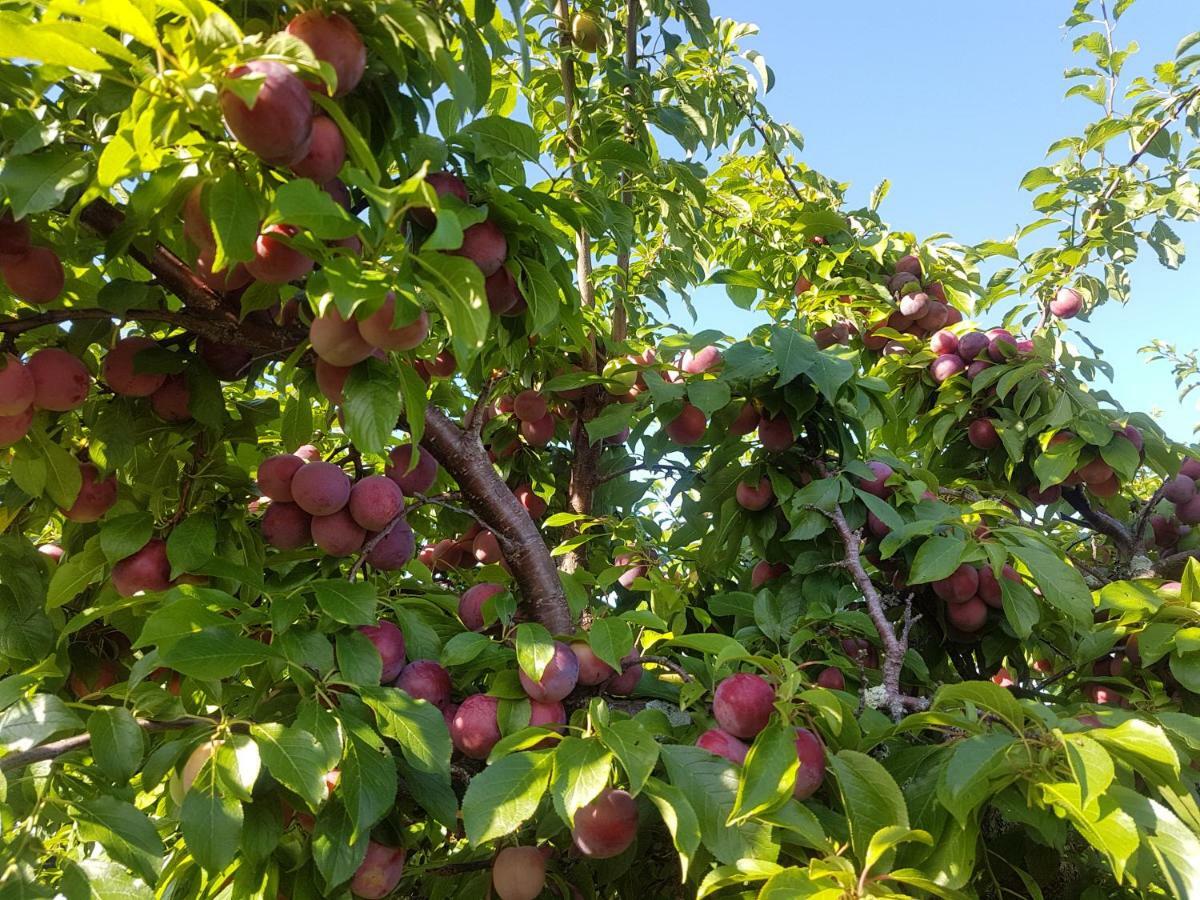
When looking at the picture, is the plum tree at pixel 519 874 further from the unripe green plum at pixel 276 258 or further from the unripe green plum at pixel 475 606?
the unripe green plum at pixel 276 258

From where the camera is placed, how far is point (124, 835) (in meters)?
0.94

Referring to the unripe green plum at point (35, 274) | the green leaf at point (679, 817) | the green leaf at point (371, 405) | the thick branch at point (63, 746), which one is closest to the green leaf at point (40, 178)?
the unripe green plum at point (35, 274)

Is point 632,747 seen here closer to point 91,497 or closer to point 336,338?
point 336,338

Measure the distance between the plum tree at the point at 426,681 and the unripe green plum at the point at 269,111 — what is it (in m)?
0.77

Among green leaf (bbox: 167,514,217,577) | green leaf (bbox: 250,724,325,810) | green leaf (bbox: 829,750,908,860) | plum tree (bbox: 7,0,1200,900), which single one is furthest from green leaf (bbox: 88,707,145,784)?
green leaf (bbox: 829,750,908,860)

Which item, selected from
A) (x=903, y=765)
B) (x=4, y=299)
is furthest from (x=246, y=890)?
(x=4, y=299)

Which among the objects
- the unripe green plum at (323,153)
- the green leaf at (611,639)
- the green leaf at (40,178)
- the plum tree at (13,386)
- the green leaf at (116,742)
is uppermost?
the unripe green plum at (323,153)

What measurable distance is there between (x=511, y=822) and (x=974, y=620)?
41.6 inches

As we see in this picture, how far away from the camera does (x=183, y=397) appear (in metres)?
1.31

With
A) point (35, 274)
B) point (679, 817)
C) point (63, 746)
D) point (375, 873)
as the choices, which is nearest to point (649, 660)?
point (679, 817)

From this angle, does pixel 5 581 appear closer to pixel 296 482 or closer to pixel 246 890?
pixel 296 482

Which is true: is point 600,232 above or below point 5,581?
above

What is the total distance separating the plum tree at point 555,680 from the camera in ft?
3.82

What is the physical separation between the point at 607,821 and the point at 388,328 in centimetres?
68
